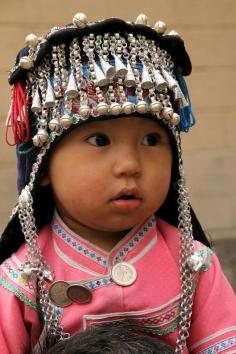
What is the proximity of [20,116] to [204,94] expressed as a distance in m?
1.78

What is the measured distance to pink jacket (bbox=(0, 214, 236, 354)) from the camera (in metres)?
1.22

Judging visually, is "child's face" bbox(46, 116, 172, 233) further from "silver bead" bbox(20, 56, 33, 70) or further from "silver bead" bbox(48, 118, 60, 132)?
"silver bead" bbox(20, 56, 33, 70)

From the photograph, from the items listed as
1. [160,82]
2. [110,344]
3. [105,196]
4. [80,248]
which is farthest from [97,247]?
[160,82]

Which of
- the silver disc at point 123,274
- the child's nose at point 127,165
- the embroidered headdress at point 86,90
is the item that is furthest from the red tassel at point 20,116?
the silver disc at point 123,274

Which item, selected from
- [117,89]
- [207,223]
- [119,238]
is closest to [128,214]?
[119,238]

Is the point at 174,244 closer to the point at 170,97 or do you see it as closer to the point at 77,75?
the point at 170,97

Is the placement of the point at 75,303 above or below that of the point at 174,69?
below

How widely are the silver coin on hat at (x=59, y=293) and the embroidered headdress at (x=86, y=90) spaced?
1 centimetres

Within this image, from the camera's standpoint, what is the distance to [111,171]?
1167 millimetres

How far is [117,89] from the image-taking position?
3.87ft

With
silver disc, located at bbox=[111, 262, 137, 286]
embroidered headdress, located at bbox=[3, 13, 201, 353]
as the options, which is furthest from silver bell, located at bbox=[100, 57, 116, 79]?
silver disc, located at bbox=[111, 262, 137, 286]

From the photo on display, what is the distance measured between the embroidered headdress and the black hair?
0.10 meters

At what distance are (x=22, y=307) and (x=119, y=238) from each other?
241 mm

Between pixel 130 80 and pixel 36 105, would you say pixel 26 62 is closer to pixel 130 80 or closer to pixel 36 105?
pixel 36 105
